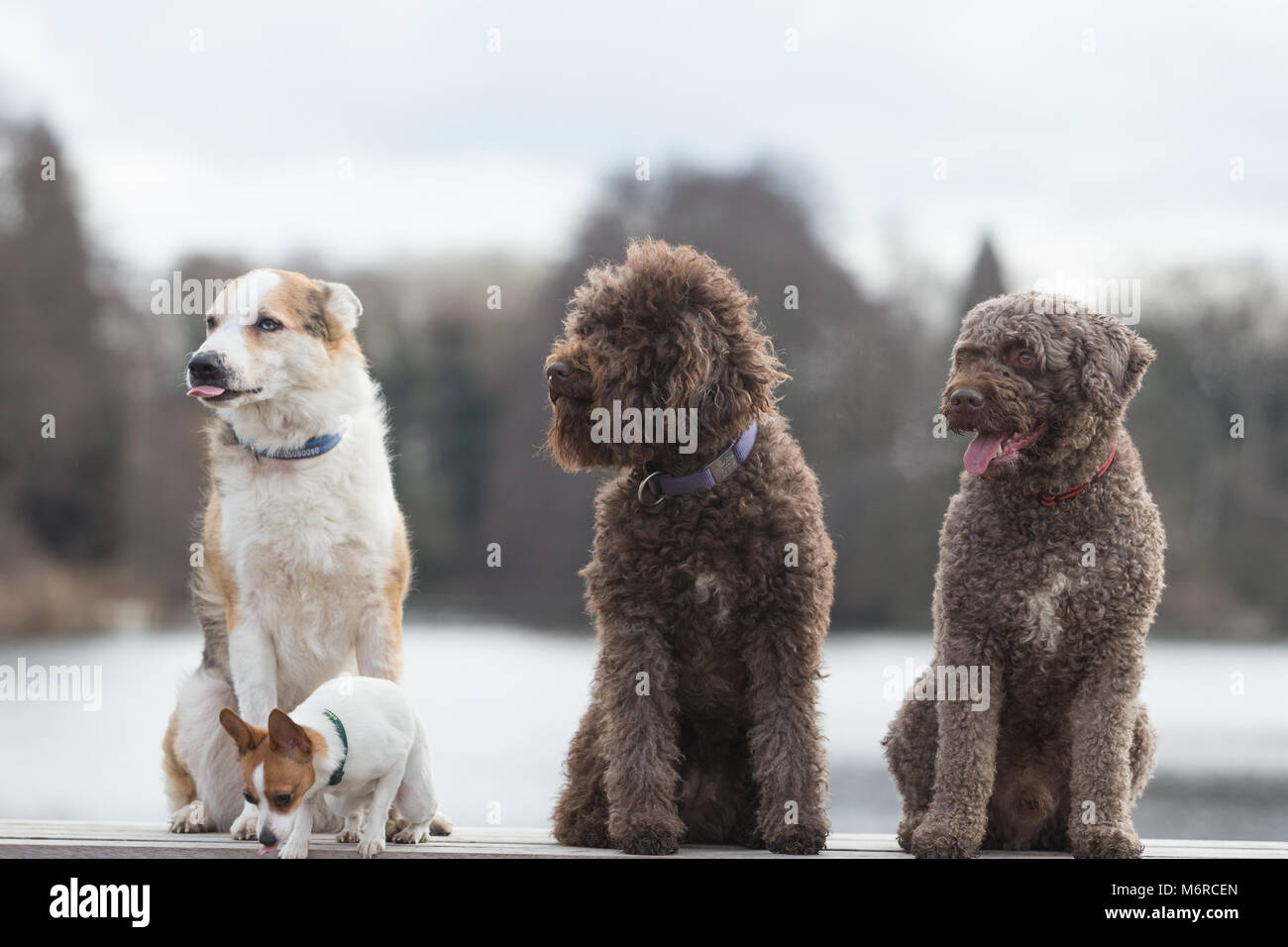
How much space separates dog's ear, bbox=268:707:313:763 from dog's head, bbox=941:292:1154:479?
6.46 feet

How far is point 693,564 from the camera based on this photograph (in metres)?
3.82

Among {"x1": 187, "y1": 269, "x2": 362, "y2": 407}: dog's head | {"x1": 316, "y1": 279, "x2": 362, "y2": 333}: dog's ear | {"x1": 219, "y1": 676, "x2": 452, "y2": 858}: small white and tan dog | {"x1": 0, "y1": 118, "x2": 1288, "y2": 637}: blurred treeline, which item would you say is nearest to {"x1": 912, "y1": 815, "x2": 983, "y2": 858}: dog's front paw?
{"x1": 219, "y1": 676, "x2": 452, "y2": 858}: small white and tan dog

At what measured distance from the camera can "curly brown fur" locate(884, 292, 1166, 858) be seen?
3.68m

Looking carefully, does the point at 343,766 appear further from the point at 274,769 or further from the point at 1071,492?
the point at 1071,492

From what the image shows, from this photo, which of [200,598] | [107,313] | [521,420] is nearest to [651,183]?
[521,420]

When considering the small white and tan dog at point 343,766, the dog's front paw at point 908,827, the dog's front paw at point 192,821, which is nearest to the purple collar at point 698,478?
the small white and tan dog at point 343,766

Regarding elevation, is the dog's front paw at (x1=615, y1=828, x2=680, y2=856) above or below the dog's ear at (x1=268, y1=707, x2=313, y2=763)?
below

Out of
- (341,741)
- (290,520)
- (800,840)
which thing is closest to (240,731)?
(341,741)

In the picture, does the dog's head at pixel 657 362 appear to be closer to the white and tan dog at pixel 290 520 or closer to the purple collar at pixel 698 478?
the purple collar at pixel 698 478

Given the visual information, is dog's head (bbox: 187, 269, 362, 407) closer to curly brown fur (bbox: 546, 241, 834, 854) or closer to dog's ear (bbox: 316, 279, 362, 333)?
dog's ear (bbox: 316, 279, 362, 333)

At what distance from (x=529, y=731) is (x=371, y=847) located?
12.1 meters

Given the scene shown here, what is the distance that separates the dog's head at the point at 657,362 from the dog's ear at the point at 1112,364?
2.84ft
